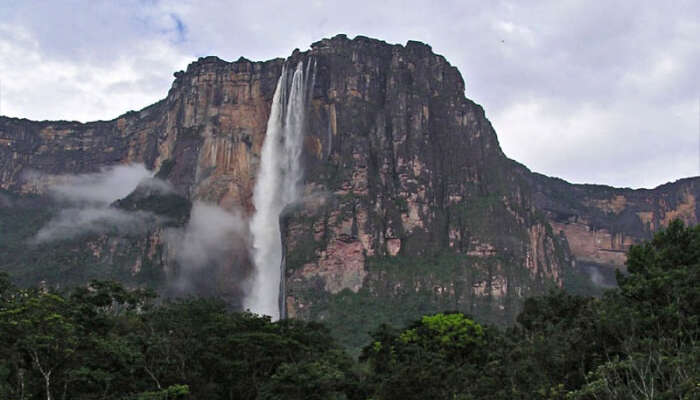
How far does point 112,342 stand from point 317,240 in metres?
78.6

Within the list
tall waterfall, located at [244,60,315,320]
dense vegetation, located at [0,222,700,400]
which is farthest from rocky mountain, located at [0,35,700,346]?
dense vegetation, located at [0,222,700,400]

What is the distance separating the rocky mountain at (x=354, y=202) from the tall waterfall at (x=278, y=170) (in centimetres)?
165

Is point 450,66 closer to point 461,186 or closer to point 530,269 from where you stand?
point 461,186

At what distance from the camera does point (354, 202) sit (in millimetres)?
116688

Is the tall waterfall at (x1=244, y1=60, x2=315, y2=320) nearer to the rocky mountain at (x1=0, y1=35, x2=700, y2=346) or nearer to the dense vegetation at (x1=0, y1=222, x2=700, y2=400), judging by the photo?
the rocky mountain at (x1=0, y1=35, x2=700, y2=346)

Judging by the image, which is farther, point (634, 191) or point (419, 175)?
point (634, 191)

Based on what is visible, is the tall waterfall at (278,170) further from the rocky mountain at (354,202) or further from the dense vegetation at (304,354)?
the dense vegetation at (304,354)

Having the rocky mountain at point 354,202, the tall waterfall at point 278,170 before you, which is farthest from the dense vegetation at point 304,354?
the tall waterfall at point 278,170

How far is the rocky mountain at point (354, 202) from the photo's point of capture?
11212 cm

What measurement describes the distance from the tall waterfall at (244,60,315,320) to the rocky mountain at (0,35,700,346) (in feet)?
5.43

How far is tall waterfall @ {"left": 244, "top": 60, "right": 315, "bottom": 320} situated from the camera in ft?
411

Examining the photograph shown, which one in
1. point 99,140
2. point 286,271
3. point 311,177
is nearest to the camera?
point 286,271

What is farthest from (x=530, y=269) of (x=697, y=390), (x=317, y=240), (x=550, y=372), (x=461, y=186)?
(x=697, y=390)

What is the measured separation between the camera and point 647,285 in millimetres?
34594
